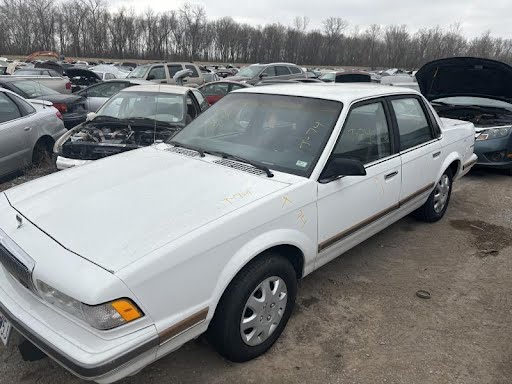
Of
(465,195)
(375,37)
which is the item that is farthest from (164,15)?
(465,195)

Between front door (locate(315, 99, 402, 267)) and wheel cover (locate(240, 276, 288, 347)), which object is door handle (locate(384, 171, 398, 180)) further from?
wheel cover (locate(240, 276, 288, 347))

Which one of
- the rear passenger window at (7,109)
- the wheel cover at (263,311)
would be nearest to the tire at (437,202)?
the wheel cover at (263,311)

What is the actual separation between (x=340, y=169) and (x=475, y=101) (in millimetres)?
6128

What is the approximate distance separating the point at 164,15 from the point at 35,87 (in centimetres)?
7324

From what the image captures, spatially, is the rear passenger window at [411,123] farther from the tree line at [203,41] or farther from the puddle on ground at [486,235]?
the tree line at [203,41]

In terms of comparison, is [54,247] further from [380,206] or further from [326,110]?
[380,206]

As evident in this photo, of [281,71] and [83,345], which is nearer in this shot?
[83,345]

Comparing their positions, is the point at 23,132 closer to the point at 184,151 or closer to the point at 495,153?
the point at 184,151

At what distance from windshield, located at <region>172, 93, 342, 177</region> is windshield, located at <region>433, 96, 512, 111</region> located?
5362 mm

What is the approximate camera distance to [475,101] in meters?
7.68

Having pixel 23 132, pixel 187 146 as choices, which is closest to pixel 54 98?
pixel 23 132

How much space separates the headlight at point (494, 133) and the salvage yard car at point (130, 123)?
14.9 feet

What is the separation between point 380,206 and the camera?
348 cm

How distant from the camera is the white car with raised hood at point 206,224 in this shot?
1.96 meters
